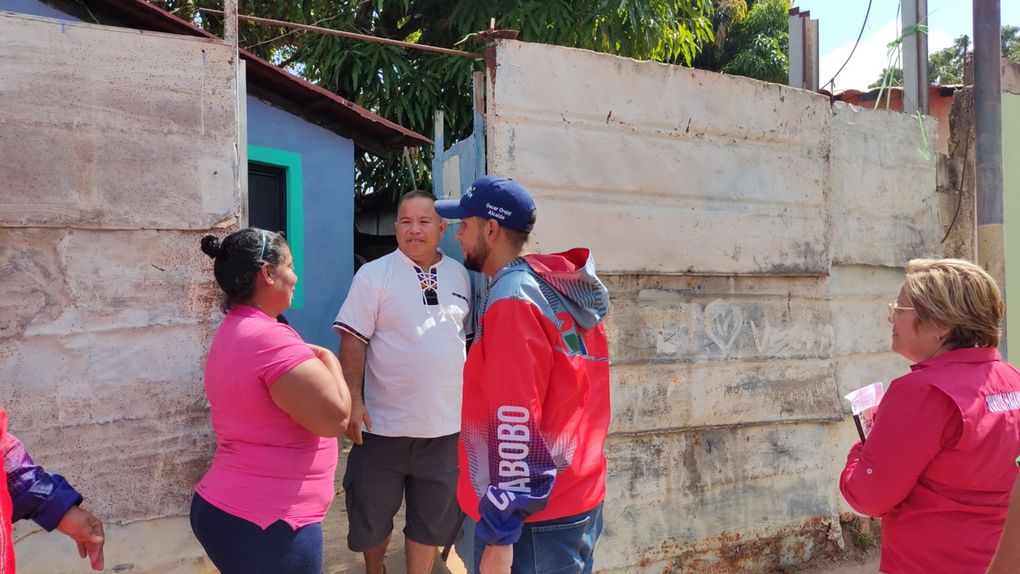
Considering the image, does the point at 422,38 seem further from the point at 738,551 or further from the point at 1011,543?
the point at 1011,543

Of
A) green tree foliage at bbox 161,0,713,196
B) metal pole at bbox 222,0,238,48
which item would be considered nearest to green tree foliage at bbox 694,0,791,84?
green tree foliage at bbox 161,0,713,196

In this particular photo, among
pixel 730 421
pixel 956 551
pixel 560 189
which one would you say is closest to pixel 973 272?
pixel 956 551

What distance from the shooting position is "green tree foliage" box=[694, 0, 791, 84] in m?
16.7

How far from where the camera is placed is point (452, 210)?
7.88 feet

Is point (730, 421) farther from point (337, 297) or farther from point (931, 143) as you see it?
point (337, 297)

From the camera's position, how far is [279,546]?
87.0 inches

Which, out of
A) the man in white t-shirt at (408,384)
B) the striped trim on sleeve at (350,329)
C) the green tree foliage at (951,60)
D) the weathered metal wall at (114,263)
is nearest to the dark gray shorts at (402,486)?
the man in white t-shirt at (408,384)

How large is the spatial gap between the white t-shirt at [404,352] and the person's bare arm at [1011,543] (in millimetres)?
2188

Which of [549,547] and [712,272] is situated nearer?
[549,547]

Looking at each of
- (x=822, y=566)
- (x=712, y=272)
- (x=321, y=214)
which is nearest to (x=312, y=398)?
(x=712, y=272)

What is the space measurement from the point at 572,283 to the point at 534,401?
1.26ft

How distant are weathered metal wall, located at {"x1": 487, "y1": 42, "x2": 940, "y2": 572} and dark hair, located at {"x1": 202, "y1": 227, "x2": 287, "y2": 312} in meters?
1.25

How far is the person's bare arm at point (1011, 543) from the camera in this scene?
1.29 metres

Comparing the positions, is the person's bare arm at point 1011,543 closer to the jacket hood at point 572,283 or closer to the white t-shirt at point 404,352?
the jacket hood at point 572,283
